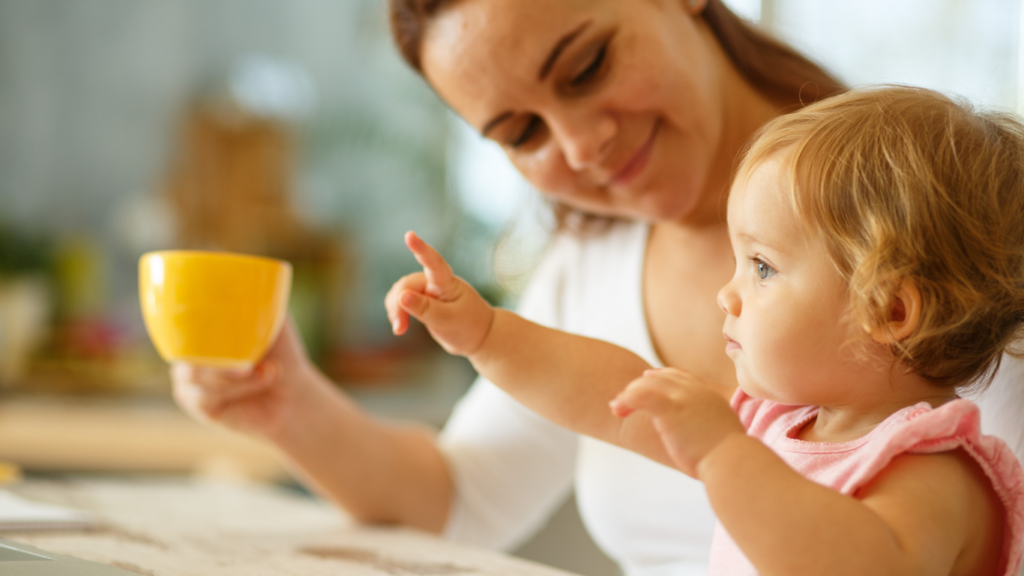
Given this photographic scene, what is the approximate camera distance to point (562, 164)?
0.97 m

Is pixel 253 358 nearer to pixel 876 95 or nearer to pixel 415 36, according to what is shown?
pixel 415 36

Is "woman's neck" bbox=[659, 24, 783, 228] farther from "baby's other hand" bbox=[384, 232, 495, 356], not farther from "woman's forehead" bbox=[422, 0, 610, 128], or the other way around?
"baby's other hand" bbox=[384, 232, 495, 356]

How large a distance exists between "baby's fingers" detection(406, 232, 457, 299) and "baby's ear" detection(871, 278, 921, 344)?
0.30 meters

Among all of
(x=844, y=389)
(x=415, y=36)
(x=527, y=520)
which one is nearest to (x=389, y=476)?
(x=527, y=520)

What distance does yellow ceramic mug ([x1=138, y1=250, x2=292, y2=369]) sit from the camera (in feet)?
2.77

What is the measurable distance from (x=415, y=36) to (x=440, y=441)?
60cm

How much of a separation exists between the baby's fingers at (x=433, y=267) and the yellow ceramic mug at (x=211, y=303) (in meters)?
0.27

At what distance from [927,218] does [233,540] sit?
673 mm

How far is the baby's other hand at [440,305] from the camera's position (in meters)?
0.64

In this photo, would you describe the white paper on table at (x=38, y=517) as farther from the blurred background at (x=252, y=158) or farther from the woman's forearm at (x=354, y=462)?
the blurred background at (x=252, y=158)

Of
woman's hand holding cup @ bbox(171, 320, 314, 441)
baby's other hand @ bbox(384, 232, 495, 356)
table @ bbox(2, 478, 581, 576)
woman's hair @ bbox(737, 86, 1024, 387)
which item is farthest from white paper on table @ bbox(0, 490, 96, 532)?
woman's hair @ bbox(737, 86, 1024, 387)

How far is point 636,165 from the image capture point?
939mm

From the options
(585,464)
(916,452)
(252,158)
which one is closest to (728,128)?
(585,464)

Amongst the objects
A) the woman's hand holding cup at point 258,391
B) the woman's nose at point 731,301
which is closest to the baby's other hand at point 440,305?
the woman's nose at point 731,301
